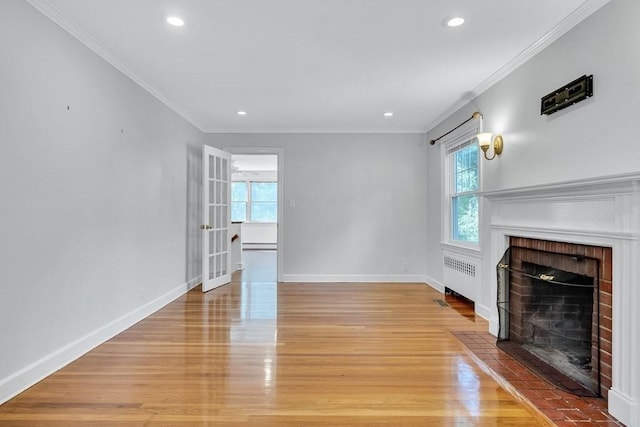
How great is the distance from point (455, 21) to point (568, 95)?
951 mm

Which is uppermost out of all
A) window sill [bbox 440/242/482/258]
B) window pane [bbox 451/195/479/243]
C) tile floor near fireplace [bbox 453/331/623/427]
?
window pane [bbox 451/195/479/243]

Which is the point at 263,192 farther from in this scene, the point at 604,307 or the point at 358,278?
the point at 604,307

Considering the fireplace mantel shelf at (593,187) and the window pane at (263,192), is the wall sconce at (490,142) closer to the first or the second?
the fireplace mantel shelf at (593,187)

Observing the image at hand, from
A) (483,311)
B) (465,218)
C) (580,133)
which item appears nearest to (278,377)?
(483,311)

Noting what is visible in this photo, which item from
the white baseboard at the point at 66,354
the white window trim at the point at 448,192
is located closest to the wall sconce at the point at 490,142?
the white window trim at the point at 448,192

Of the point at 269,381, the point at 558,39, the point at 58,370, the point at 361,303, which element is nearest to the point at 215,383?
the point at 269,381

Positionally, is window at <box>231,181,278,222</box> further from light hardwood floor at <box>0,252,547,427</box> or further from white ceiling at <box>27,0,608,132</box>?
light hardwood floor at <box>0,252,547,427</box>

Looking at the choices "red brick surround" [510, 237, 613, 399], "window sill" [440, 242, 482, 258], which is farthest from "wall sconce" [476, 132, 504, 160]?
"red brick surround" [510, 237, 613, 399]

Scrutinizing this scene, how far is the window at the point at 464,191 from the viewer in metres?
4.15

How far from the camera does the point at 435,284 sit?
512 centimetres

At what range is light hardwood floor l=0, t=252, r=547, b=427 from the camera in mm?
1913

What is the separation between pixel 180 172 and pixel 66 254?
2.25 meters

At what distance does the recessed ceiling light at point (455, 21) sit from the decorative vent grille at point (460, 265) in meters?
2.60

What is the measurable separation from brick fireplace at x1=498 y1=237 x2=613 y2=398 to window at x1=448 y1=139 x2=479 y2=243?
1308 mm
